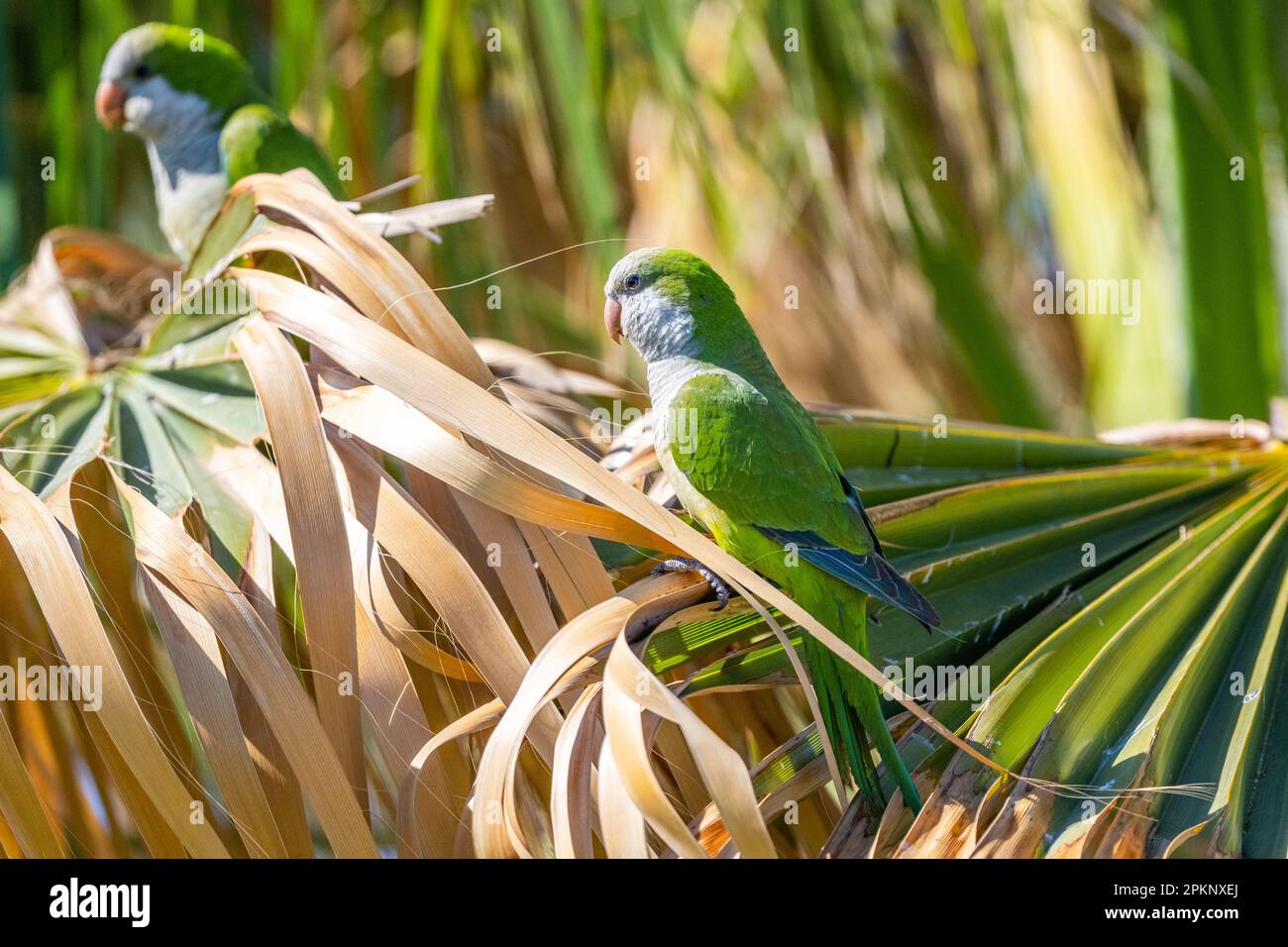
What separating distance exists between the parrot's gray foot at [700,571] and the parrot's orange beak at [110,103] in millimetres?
2304

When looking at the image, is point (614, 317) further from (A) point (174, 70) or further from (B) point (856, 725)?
(A) point (174, 70)

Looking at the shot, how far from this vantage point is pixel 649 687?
3.13 ft

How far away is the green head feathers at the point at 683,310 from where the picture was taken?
1441 mm

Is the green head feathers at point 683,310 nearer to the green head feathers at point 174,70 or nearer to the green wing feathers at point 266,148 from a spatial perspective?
the green wing feathers at point 266,148

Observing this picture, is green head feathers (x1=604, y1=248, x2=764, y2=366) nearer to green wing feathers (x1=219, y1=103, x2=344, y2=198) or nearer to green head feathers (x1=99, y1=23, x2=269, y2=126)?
green wing feathers (x1=219, y1=103, x2=344, y2=198)

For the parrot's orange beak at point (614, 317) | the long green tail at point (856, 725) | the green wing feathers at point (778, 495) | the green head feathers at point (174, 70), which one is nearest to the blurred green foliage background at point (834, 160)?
the green head feathers at point (174, 70)

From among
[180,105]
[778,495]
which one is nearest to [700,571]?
[778,495]

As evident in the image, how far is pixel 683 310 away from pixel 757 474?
0.92ft

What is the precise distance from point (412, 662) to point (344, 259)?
1.83 ft

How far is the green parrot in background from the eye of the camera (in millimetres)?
1167

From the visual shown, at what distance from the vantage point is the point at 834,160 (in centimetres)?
368

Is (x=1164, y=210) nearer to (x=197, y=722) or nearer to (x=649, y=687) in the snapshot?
(x=649, y=687)

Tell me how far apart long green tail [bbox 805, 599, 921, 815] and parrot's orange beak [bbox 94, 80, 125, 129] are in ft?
8.32
